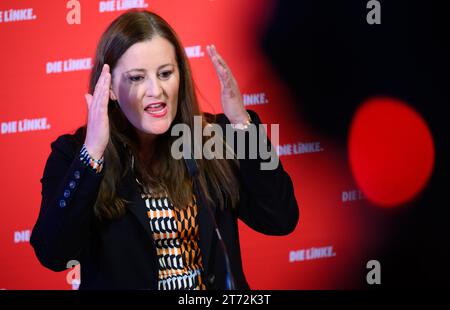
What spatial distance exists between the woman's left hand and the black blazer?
0.26 ft

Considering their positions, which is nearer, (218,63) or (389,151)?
(218,63)

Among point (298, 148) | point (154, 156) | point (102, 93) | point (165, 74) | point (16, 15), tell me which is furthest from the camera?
point (298, 148)

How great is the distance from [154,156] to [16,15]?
3.98 ft

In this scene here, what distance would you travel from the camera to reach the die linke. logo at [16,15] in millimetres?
2850

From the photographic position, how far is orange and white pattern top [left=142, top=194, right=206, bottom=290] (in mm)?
1886

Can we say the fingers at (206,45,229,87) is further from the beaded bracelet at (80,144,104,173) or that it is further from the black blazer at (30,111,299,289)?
the beaded bracelet at (80,144,104,173)

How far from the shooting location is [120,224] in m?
1.89

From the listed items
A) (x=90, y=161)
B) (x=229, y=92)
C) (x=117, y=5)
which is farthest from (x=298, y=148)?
(x=90, y=161)

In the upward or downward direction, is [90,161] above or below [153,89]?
below

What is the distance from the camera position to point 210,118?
85.7 inches

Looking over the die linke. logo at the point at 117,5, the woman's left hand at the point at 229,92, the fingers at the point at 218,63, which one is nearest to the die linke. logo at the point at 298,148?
the die linke. logo at the point at 117,5

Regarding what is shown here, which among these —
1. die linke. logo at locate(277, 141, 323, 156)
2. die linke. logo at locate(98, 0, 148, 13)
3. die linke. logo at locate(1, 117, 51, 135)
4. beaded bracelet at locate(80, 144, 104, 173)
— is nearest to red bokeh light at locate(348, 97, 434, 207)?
die linke. logo at locate(277, 141, 323, 156)

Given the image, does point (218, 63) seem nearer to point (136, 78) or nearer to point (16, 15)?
point (136, 78)

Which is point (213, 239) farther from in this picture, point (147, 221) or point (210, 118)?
point (210, 118)
